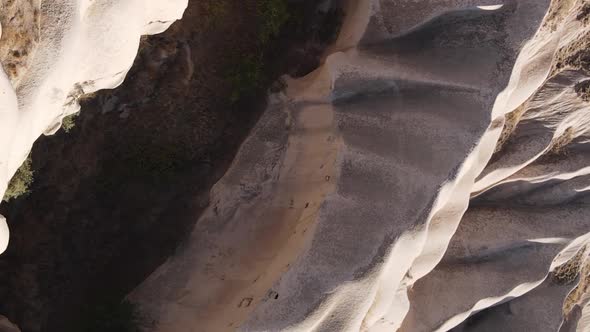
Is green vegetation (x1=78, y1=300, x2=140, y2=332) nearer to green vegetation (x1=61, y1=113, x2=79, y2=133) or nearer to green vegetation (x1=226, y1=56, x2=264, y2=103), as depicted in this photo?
green vegetation (x1=61, y1=113, x2=79, y2=133)

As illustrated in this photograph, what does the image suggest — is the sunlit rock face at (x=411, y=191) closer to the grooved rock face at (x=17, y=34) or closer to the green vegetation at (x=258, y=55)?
the green vegetation at (x=258, y=55)

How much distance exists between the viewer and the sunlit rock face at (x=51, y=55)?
3.84 metres

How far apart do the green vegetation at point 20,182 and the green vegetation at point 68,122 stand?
18.9 inches

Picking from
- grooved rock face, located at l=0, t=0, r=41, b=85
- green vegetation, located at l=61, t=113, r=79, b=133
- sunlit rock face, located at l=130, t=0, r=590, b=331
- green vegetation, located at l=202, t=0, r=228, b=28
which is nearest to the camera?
grooved rock face, located at l=0, t=0, r=41, b=85

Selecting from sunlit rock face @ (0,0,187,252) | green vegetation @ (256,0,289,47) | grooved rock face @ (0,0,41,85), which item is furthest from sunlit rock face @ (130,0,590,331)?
grooved rock face @ (0,0,41,85)

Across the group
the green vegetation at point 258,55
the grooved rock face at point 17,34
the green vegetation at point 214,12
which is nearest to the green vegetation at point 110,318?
the green vegetation at point 258,55

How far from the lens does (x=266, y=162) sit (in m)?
6.70

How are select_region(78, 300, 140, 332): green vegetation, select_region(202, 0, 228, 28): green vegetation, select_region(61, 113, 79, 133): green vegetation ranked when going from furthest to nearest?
select_region(202, 0, 228, 28): green vegetation, select_region(78, 300, 140, 332): green vegetation, select_region(61, 113, 79, 133): green vegetation

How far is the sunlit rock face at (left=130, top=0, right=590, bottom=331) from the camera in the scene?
5379 millimetres

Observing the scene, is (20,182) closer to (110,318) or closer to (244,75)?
(110,318)

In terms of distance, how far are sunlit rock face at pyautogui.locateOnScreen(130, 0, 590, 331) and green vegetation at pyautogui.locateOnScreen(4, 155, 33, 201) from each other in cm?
186

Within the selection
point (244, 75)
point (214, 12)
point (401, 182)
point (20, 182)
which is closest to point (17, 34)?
point (20, 182)

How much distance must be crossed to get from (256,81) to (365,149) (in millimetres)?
1806

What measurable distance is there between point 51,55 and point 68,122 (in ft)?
6.08
